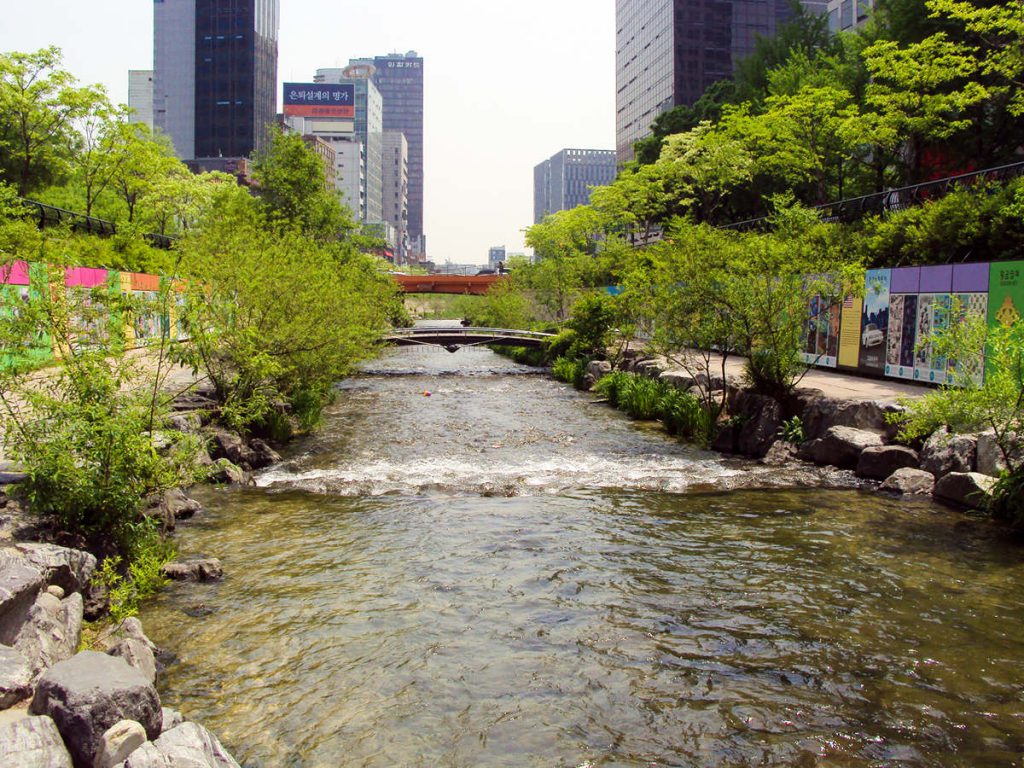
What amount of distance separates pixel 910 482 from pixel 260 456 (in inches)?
517

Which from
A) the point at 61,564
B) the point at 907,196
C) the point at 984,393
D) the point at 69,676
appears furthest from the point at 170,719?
the point at 907,196

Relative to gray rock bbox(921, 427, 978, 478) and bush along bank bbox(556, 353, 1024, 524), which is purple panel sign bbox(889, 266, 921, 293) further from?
gray rock bbox(921, 427, 978, 478)

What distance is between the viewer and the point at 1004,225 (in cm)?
2241

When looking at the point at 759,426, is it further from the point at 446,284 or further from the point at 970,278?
the point at 446,284

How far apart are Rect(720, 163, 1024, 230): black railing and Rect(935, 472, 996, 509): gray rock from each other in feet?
40.0

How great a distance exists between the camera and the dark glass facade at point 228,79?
5492 inches

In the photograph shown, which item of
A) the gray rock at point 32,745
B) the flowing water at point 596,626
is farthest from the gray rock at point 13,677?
the flowing water at point 596,626

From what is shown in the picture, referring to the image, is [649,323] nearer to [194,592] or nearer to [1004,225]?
[1004,225]

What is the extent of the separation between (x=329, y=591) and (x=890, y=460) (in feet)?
38.0

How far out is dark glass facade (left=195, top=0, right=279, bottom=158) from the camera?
139500 millimetres

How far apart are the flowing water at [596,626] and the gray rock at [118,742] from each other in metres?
1.15

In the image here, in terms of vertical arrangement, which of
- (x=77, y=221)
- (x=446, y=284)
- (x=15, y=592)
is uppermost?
(x=77, y=221)

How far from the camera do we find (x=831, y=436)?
60.0ft

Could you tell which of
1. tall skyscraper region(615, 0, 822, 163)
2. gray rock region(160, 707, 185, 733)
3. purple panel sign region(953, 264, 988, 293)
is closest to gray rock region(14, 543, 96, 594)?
gray rock region(160, 707, 185, 733)
